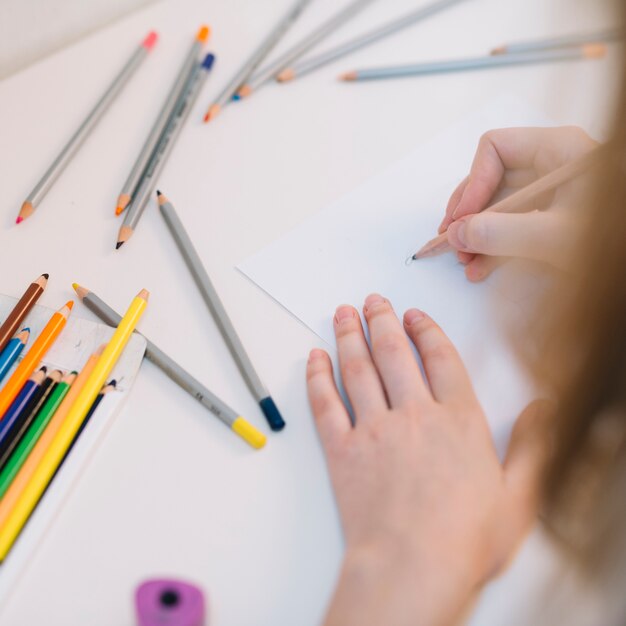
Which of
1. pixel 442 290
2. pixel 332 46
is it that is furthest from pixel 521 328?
pixel 332 46

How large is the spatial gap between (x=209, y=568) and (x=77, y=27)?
0.59m

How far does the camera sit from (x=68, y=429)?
391mm

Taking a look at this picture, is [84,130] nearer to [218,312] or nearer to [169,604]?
[218,312]

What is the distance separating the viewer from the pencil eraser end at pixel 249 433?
0.41 metres

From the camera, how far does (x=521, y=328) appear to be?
48 centimetres

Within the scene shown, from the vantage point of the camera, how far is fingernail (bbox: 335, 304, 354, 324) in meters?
0.47

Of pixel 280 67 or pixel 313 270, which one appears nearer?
pixel 313 270

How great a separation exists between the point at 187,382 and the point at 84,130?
0.30 metres

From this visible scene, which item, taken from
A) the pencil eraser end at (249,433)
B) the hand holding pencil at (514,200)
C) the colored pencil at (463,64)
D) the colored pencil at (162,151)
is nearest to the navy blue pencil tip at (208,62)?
the colored pencil at (162,151)

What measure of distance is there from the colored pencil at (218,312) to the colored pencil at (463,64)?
0.88 feet

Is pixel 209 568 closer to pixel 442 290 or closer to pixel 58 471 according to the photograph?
pixel 58 471

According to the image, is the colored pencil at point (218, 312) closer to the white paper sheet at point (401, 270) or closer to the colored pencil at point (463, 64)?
the white paper sheet at point (401, 270)

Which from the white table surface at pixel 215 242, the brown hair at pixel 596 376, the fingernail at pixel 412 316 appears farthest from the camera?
the fingernail at pixel 412 316

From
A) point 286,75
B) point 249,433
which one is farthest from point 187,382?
point 286,75
